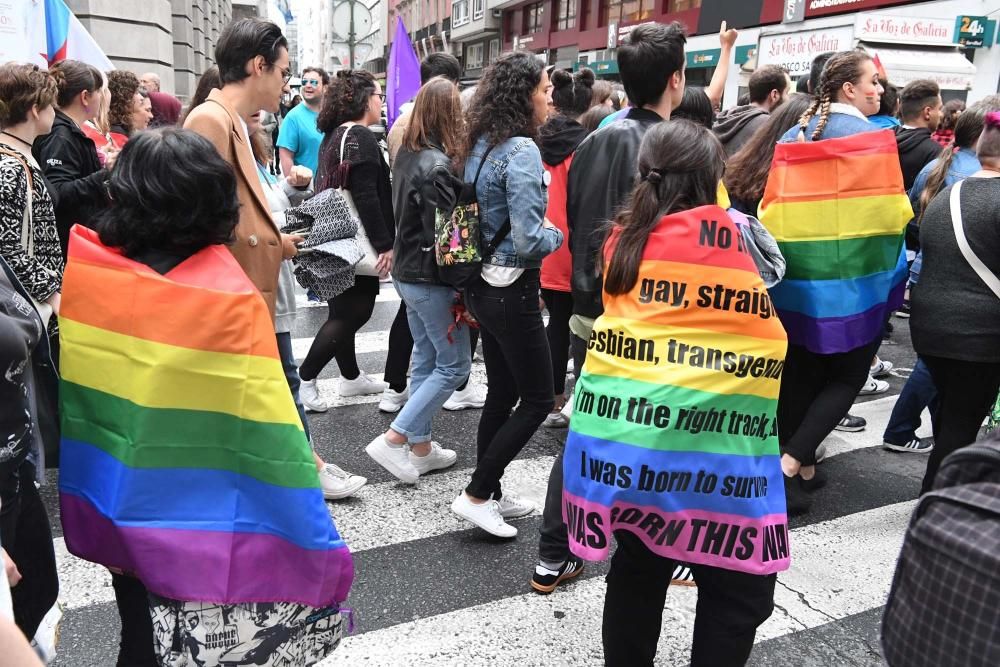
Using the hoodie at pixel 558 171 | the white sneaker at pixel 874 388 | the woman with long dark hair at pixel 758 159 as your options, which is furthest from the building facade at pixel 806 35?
the woman with long dark hair at pixel 758 159

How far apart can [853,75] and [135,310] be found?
3.16 metres

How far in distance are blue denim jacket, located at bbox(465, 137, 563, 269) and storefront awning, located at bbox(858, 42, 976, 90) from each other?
50.3ft

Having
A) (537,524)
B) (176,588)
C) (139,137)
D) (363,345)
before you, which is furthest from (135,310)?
(363,345)

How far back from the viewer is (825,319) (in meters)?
3.52

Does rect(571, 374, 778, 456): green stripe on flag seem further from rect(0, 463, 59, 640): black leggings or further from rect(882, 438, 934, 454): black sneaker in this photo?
rect(882, 438, 934, 454): black sneaker

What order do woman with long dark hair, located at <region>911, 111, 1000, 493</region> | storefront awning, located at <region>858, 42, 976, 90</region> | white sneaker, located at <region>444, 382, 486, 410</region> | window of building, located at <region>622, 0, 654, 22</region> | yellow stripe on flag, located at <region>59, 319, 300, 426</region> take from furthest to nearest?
window of building, located at <region>622, 0, 654, 22</region>
storefront awning, located at <region>858, 42, 976, 90</region>
white sneaker, located at <region>444, 382, 486, 410</region>
woman with long dark hair, located at <region>911, 111, 1000, 493</region>
yellow stripe on flag, located at <region>59, 319, 300, 426</region>

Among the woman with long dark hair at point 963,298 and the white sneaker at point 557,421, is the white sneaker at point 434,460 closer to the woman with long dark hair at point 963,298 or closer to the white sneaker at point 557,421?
the white sneaker at point 557,421

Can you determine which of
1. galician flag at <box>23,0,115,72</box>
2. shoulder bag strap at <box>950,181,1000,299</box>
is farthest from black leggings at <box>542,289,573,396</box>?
galician flag at <box>23,0,115,72</box>

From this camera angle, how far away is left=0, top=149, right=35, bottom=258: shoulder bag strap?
11.1ft

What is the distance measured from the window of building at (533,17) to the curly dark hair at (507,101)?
4250 centimetres

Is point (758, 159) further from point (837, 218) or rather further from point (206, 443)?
point (206, 443)

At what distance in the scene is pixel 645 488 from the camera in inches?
83.2

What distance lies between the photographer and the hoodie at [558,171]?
484 cm

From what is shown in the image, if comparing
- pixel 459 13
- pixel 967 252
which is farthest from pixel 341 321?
pixel 459 13
